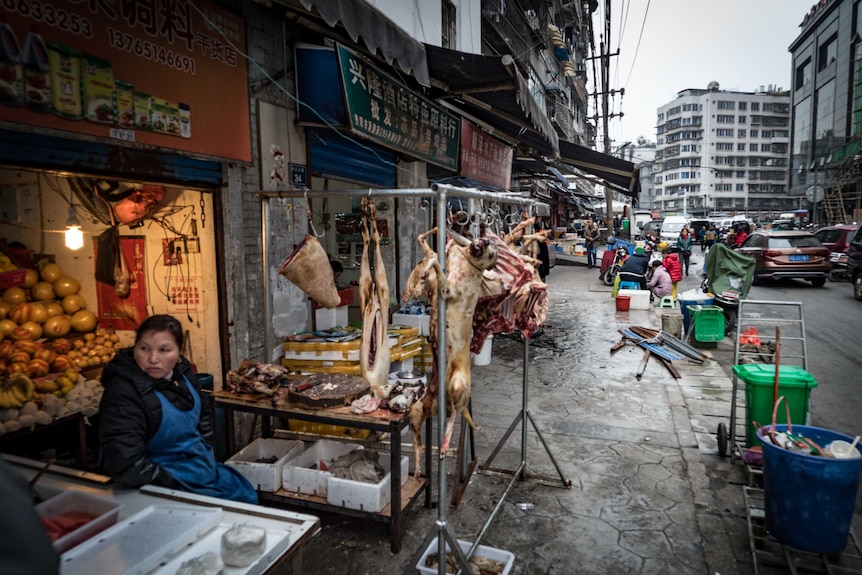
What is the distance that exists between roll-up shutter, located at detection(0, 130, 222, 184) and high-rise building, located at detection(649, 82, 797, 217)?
97643 millimetres

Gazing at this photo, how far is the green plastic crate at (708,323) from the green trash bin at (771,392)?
17.2 feet

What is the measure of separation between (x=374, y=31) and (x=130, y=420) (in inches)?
142

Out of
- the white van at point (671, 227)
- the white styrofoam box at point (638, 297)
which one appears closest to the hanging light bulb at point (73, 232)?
the white styrofoam box at point (638, 297)

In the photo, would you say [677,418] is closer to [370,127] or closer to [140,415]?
[370,127]

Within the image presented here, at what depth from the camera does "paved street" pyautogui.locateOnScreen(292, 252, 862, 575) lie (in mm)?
3699

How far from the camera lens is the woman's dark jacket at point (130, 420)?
2613 millimetres

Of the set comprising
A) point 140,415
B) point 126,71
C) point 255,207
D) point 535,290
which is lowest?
point 140,415

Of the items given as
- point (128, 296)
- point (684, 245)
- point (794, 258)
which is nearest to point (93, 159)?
point (128, 296)

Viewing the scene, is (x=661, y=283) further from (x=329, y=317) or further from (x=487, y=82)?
(x=329, y=317)

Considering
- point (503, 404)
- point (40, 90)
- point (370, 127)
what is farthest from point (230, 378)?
point (503, 404)

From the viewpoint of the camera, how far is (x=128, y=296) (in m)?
5.50

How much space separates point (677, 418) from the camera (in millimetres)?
6352

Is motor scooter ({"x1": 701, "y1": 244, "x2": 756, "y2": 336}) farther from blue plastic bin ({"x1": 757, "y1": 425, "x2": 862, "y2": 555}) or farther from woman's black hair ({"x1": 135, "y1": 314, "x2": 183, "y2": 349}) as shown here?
woman's black hair ({"x1": 135, "y1": 314, "x2": 183, "y2": 349})

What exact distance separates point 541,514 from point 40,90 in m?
4.73
